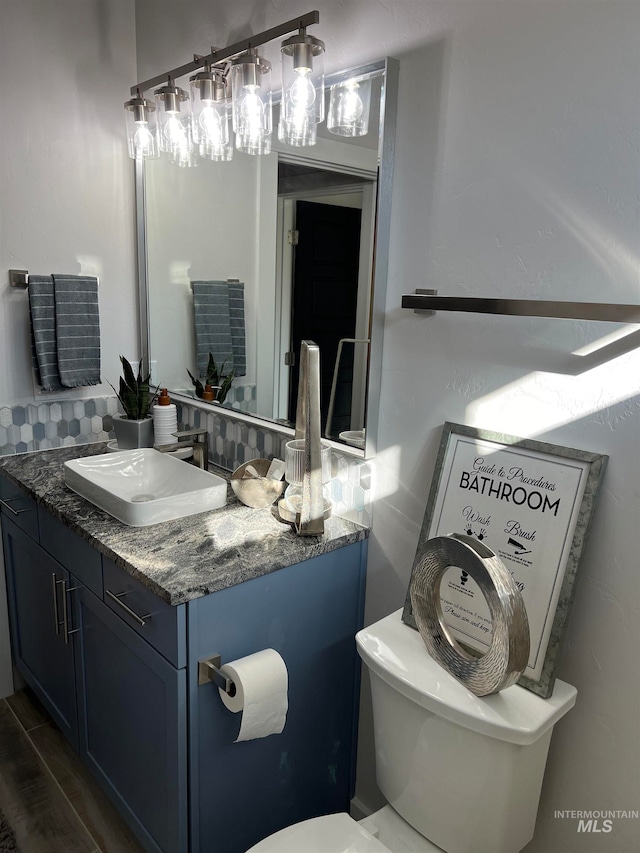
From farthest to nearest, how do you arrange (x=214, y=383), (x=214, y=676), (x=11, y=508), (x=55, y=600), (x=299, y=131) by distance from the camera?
(x=214, y=383), (x=11, y=508), (x=55, y=600), (x=299, y=131), (x=214, y=676)

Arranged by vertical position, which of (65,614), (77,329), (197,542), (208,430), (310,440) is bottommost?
(65,614)

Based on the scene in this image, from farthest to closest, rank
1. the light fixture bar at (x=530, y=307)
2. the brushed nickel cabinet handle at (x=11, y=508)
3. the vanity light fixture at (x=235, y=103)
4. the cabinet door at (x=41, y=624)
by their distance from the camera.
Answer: the brushed nickel cabinet handle at (x=11, y=508) → the cabinet door at (x=41, y=624) → the vanity light fixture at (x=235, y=103) → the light fixture bar at (x=530, y=307)

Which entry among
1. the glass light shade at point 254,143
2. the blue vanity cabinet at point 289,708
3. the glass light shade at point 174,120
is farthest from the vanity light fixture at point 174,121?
the blue vanity cabinet at point 289,708

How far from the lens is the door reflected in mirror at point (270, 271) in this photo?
1.61m

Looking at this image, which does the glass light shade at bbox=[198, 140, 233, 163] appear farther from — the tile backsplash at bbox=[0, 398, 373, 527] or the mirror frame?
the tile backsplash at bbox=[0, 398, 373, 527]

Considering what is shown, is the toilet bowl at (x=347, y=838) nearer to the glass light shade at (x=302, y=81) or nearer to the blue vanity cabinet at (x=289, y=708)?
the blue vanity cabinet at (x=289, y=708)

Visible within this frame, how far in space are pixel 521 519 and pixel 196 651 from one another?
0.73m

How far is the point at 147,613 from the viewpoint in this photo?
56.7 inches

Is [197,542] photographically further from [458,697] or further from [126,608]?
[458,697]

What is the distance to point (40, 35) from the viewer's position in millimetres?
2074

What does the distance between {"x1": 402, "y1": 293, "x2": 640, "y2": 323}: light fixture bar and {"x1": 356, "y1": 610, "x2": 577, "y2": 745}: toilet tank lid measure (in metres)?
0.69

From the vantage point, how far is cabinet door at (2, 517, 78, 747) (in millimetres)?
1892

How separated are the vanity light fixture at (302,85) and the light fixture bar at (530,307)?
0.55 meters

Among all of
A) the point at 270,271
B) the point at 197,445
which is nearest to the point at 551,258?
the point at 270,271
